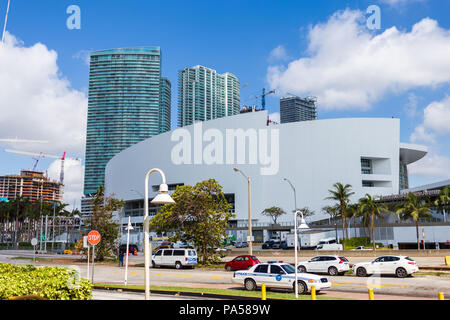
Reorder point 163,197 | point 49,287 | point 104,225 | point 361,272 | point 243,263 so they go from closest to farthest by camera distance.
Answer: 1. point 163,197
2. point 49,287
3. point 361,272
4. point 243,263
5. point 104,225

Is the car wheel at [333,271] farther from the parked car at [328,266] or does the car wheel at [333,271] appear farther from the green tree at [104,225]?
the green tree at [104,225]

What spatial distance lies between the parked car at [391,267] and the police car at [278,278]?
359 inches

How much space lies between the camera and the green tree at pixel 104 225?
49.4 metres

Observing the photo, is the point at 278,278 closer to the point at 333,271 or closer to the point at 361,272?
the point at 333,271

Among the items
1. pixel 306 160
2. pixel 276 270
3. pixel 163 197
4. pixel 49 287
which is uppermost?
pixel 306 160

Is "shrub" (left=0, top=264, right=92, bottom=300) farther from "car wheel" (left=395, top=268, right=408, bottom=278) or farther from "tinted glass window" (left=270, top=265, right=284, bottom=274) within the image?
"car wheel" (left=395, top=268, right=408, bottom=278)

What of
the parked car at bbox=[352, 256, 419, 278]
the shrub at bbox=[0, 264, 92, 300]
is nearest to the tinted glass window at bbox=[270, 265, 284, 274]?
the parked car at bbox=[352, 256, 419, 278]

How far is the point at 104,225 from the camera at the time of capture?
163 feet

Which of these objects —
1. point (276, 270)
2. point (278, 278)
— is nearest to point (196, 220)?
point (276, 270)

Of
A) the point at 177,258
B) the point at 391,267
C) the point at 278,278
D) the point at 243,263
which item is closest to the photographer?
the point at 278,278

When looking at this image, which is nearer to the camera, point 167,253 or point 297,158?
point 167,253

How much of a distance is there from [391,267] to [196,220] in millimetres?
20712
